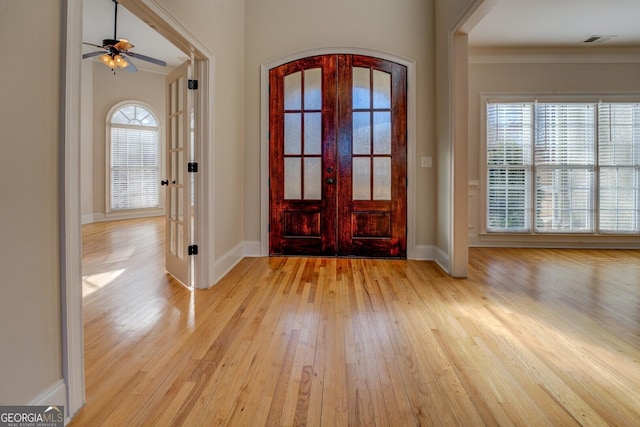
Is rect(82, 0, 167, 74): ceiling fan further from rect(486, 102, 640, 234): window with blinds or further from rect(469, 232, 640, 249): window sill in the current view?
rect(469, 232, 640, 249): window sill

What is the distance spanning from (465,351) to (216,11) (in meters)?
3.50

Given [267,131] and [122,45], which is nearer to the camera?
[267,131]

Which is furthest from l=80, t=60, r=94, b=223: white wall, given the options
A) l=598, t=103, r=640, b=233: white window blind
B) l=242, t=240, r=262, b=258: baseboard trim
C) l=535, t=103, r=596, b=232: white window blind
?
l=598, t=103, r=640, b=233: white window blind

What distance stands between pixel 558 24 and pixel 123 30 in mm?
6334

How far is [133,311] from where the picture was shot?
2600mm

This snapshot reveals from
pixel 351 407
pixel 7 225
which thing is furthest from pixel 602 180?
pixel 7 225

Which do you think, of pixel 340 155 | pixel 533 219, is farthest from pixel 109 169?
pixel 533 219

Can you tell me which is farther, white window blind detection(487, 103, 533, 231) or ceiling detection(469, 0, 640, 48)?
white window blind detection(487, 103, 533, 231)

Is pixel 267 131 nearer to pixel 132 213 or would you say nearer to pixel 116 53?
pixel 116 53

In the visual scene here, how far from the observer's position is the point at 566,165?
5113mm

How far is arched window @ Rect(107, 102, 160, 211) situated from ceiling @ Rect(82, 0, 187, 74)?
1213 mm

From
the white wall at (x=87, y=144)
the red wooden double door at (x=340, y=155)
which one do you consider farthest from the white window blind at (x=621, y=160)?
the white wall at (x=87, y=144)

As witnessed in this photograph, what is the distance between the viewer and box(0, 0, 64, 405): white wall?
3.93 feet

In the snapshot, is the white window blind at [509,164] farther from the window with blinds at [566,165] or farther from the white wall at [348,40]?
the white wall at [348,40]
